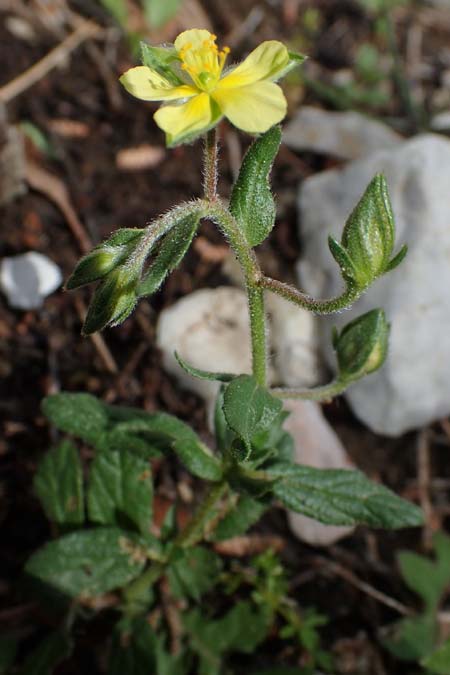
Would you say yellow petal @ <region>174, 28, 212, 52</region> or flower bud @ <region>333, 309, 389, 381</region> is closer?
yellow petal @ <region>174, 28, 212, 52</region>

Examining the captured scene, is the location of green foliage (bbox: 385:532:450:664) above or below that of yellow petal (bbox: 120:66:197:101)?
below

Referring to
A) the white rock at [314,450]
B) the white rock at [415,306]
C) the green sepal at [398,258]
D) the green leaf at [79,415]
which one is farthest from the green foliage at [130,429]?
the white rock at [415,306]

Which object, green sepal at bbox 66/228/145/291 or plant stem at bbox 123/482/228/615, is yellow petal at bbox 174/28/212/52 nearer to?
green sepal at bbox 66/228/145/291

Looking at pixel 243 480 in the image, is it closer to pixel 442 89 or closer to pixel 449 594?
pixel 449 594

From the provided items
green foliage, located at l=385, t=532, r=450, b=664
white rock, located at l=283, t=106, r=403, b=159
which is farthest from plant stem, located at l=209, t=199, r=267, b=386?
white rock, located at l=283, t=106, r=403, b=159

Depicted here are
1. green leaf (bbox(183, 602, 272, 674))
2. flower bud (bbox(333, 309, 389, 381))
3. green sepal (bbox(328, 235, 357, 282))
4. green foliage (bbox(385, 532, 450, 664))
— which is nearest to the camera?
green sepal (bbox(328, 235, 357, 282))

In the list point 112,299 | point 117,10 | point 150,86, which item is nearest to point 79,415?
point 112,299

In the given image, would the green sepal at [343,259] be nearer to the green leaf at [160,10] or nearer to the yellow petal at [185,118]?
the yellow petal at [185,118]
